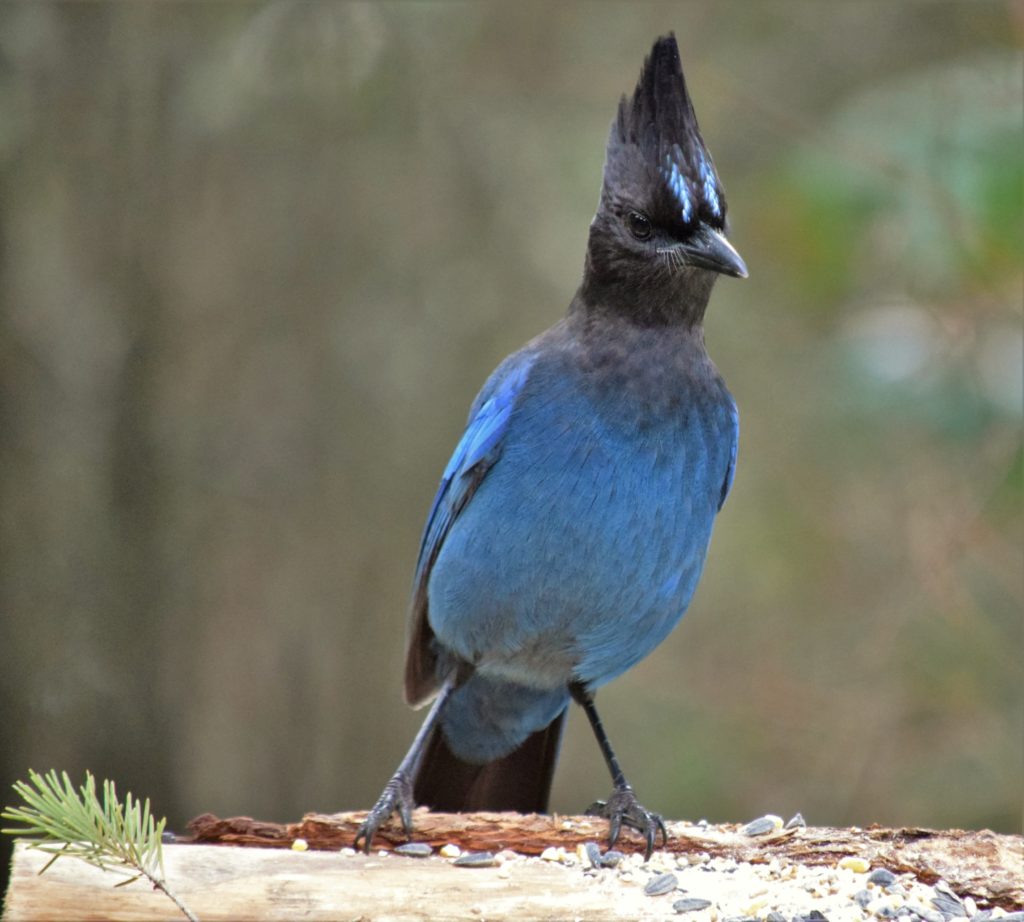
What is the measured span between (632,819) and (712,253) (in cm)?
153

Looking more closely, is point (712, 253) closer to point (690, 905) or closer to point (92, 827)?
point (690, 905)

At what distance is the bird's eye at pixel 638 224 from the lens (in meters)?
4.32

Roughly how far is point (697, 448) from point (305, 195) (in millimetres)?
2441

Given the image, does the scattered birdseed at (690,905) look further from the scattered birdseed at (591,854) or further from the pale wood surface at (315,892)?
the scattered birdseed at (591,854)

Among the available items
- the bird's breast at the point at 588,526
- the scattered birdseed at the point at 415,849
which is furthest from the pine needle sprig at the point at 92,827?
the bird's breast at the point at 588,526

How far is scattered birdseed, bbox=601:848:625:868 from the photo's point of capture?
372 cm

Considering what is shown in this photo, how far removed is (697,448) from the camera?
14.1 ft

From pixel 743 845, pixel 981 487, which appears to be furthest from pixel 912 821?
pixel 743 845

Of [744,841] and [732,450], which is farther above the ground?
[732,450]

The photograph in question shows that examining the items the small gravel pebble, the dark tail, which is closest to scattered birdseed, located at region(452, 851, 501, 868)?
the small gravel pebble

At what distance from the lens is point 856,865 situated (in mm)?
3648

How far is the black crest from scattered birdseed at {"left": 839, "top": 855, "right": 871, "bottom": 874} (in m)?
1.74

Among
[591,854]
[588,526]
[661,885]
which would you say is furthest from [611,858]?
[588,526]

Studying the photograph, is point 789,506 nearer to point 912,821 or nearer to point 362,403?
point 912,821
